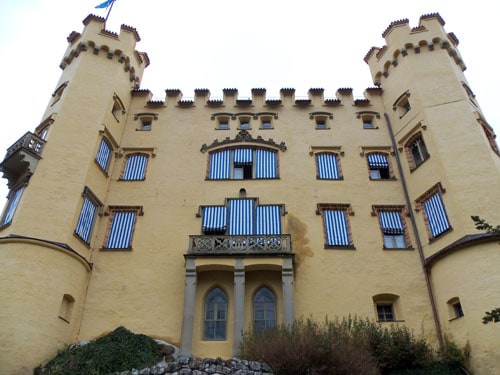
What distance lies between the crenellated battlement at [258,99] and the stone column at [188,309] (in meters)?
11.7

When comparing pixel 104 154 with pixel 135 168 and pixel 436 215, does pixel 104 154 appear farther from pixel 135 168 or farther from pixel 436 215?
pixel 436 215

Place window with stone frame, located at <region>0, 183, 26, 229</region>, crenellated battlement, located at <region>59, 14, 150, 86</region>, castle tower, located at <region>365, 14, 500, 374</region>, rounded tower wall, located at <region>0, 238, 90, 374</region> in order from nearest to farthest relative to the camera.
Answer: rounded tower wall, located at <region>0, 238, 90, 374</region> < castle tower, located at <region>365, 14, 500, 374</region> < window with stone frame, located at <region>0, 183, 26, 229</region> < crenellated battlement, located at <region>59, 14, 150, 86</region>

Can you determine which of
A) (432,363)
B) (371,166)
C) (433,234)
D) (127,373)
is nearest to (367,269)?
(433,234)

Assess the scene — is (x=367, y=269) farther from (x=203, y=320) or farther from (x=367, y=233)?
(x=203, y=320)

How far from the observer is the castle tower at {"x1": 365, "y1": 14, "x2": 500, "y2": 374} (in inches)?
647

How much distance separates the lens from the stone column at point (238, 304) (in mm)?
16984

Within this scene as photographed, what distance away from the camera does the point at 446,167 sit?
1950cm

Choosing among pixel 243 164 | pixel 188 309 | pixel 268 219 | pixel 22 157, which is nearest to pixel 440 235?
pixel 268 219

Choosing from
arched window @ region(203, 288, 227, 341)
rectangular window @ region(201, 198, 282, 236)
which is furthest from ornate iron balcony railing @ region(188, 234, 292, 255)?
arched window @ region(203, 288, 227, 341)

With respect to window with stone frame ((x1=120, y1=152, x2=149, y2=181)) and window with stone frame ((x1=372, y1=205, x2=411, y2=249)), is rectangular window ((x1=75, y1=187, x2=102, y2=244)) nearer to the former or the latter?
window with stone frame ((x1=120, y1=152, x2=149, y2=181))

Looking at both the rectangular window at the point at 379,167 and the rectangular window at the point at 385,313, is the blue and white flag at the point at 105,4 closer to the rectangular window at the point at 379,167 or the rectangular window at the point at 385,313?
the rectangular window at the point at 379,167

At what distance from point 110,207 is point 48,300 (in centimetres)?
603

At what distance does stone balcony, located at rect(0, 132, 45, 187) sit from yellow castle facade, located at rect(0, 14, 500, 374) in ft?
0.28

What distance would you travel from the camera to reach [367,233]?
20656 mm
